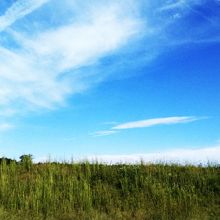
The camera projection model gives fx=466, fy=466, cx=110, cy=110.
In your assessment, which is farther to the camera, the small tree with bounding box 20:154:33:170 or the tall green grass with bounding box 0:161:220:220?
the small tree with bounding box 20:154:33:170

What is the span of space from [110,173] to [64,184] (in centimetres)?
216

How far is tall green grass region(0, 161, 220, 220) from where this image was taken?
636 inches

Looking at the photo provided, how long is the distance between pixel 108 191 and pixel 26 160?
484 cm

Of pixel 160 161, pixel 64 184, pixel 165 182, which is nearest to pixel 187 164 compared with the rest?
pixel 160 161

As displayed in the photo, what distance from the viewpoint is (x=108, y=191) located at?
18.0m

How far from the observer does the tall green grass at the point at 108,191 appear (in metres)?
16.2

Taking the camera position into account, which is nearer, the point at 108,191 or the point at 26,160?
the point at 108,191

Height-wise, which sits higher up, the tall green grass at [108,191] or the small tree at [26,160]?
the small tree at [26,160]

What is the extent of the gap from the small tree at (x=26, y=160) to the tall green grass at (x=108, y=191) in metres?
0.10

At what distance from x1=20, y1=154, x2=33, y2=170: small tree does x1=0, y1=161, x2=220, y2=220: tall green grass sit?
0.33 feet

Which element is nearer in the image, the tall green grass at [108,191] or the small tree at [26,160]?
the tall green grass at [108,191]

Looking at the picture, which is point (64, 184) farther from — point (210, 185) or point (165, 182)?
point (210, 185)

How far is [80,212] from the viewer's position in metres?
16.2

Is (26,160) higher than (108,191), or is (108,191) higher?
(26,160)
